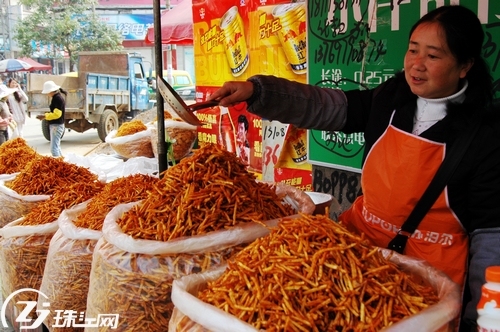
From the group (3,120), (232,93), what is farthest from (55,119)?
(232,93)

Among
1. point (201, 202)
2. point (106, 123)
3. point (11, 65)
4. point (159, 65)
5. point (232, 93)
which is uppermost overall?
point (11, 65)

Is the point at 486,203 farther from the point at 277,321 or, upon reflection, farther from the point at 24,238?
the point at 24,238

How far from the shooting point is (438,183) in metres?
1.74

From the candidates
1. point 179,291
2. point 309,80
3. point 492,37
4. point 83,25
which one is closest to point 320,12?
point 309,80

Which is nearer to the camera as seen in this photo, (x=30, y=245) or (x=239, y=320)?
(x=239, y=320)

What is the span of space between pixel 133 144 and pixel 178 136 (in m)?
0.59

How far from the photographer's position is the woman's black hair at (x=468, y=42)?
173 centimetres

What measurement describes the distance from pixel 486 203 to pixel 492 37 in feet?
4.68

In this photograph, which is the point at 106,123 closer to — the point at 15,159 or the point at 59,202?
the point at 15,159

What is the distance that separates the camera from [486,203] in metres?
1.69

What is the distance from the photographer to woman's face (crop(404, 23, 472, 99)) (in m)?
1.74

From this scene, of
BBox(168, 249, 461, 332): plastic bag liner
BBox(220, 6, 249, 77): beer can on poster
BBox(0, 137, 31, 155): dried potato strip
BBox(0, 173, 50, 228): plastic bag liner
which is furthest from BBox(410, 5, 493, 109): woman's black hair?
BBox(0, 137, 31, 155): dried potato strip

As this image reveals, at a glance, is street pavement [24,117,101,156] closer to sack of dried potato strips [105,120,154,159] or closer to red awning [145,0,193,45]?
red awning [145,0,193,45]

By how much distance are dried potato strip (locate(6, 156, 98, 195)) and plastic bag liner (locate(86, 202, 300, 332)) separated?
1.52m
